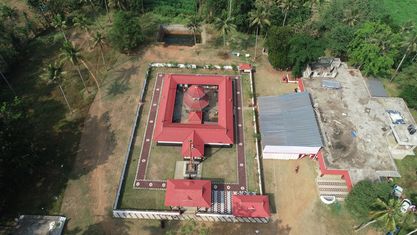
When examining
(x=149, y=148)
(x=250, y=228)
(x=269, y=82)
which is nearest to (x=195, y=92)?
(x=149, y=148)

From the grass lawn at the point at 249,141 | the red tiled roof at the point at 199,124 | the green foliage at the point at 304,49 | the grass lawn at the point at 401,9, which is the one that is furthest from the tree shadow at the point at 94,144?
the grass lawn at the point at 401,9

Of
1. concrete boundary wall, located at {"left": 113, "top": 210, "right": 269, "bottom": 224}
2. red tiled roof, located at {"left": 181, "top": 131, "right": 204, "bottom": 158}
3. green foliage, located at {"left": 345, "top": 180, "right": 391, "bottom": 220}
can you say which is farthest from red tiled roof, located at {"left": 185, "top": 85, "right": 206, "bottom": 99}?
green foliage, located at {"left": 345, "top": 180, "right": 391, "bottom": 220}

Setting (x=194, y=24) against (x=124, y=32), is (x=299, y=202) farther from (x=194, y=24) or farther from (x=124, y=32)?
(x=124, y=32)

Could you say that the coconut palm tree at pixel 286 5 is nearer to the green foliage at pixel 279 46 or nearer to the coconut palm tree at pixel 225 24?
the green foliage at pixel 279 46

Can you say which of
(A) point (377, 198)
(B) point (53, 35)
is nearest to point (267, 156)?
(A) point (377, 198)

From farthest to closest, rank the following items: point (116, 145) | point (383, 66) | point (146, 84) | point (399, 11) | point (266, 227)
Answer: point (399, 11)
point (146, 84)
point (383, 66)
point (116, 145)
point (266, 227)

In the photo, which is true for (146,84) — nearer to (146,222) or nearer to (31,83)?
(31,83)
